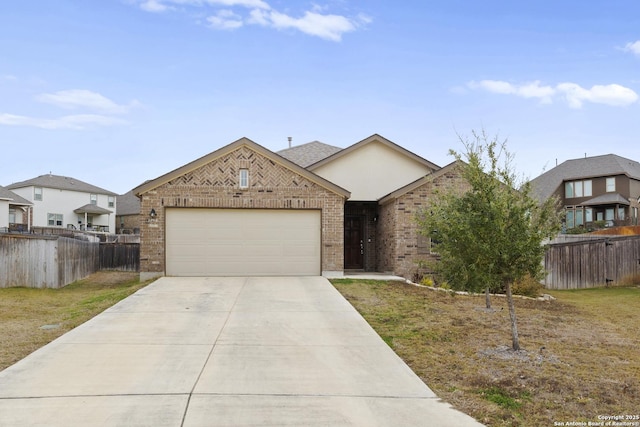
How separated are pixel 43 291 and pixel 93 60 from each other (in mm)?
7958

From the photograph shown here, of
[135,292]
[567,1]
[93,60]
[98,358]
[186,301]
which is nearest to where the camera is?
[98,358]

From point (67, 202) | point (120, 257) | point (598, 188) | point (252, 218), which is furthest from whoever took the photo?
point (67, 202)

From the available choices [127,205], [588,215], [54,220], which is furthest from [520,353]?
[127,205]

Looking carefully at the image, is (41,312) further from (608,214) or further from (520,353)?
(608,214)

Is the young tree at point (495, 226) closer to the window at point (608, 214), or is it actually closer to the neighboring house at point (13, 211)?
the neighboring house at point (13, 211)

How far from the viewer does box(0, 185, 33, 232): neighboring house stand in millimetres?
36031

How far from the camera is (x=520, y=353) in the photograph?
304 inches

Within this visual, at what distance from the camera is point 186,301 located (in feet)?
39.6

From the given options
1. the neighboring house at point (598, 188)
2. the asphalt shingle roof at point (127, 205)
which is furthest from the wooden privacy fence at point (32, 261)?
the asphalt shingle roof at point (127, 205)

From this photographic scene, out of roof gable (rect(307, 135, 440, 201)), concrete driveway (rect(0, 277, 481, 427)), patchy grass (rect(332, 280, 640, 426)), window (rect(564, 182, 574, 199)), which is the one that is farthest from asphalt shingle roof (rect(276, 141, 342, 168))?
window (rect(564, 182, 574, 199))

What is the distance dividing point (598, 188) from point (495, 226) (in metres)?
39.7

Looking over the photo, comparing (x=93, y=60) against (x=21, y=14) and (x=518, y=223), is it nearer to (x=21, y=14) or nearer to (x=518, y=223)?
(x=21, y=14)

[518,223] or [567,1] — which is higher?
[567,1]

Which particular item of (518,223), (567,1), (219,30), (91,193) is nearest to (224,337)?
(518,223)
